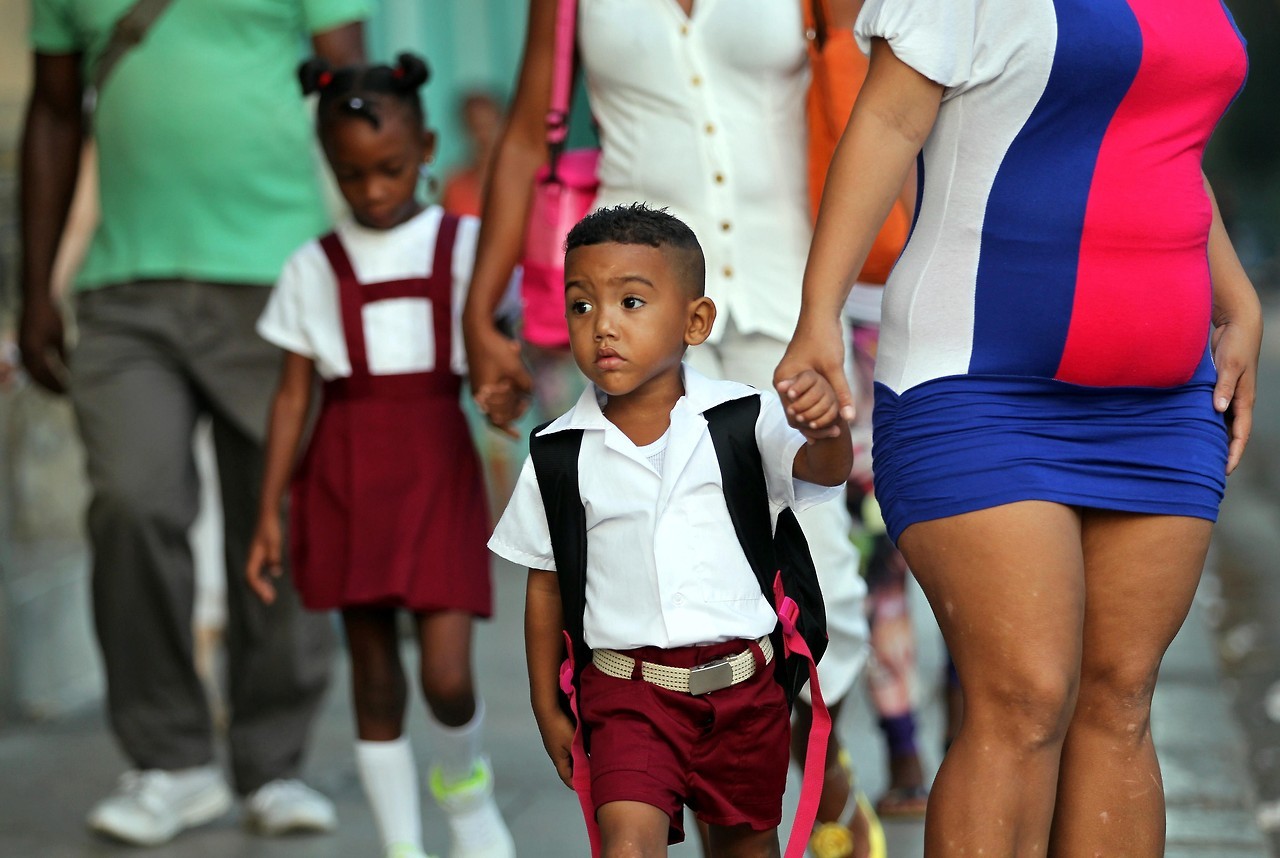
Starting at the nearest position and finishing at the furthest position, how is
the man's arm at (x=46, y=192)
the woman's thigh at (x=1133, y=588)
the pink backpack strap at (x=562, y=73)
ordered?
A: the woman's thigh at (x=1133, y=588) → the pink backpack strap at (x=562, y=73) → the man's arm at (x=46, y=192)

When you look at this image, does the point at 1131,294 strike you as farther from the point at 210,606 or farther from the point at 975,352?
the point at 210,606

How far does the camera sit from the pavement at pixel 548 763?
475cm

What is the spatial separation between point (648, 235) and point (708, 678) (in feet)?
2.27

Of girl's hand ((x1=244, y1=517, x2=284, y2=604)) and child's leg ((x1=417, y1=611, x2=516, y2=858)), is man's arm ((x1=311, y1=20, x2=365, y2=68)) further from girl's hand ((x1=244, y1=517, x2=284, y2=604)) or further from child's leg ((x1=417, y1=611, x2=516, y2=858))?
child's leg ((x1=417, y1=611, x2=516, y2=858))

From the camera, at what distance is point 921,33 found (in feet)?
9.14

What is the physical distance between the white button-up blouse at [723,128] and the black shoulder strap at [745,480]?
2.24 ft

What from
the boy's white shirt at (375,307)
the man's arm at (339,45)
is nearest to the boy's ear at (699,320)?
the boy's white shirt at (375,307)

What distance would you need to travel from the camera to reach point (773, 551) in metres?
3.06

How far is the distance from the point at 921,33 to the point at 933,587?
2.69 ft

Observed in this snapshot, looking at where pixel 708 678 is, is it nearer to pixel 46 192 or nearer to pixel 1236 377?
pixel 1236 377

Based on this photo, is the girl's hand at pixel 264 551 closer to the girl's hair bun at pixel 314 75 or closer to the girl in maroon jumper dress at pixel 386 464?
the girl in maroon jumper dress at pixel 386 464

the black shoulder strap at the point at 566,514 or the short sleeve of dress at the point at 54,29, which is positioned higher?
the short sleeve of dress at the point at 54,29

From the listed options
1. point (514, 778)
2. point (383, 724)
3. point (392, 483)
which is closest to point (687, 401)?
point (392, 483)

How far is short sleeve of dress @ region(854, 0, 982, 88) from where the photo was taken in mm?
2789
